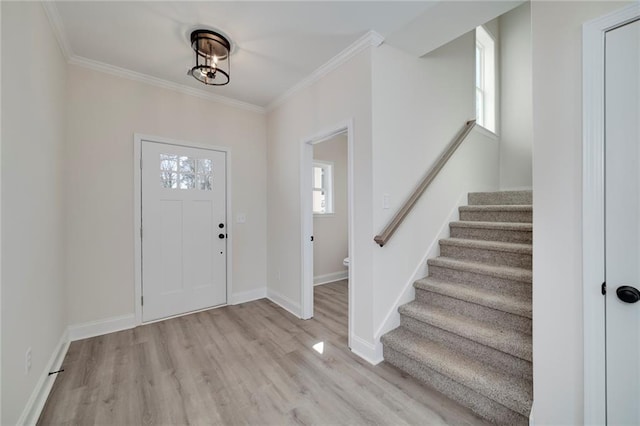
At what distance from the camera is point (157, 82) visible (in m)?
2.92

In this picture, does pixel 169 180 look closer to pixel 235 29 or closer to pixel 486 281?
pixel 235 29

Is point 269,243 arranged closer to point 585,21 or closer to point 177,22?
point 177,22

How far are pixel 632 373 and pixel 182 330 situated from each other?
3.26m

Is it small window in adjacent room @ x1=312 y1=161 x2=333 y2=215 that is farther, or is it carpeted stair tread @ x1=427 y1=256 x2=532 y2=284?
small window in adjacent room @ x1=312 y1=161 x2=333 y2=215

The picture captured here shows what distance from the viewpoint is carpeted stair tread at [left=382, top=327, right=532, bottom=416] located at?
1495mm

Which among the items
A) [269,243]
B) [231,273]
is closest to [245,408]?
[231,273]

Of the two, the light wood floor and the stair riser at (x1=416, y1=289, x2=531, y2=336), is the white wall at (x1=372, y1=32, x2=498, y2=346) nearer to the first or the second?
the stair riser at (x1=416, y1=289, x2=531, y2=336)

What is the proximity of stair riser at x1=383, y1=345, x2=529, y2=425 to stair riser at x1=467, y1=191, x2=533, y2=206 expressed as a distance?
2128 millimetres

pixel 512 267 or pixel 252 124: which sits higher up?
pixel 252 124

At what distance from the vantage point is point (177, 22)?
6.65ft

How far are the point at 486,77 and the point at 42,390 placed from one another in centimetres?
602

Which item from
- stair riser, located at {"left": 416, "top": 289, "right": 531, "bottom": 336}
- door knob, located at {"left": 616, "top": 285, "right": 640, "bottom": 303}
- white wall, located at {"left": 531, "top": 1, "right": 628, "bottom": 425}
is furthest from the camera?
stair riser, located at {"left": 416, "top": 289, "right": 531, "bottom": 336}

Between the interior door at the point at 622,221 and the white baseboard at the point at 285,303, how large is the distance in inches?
97.9

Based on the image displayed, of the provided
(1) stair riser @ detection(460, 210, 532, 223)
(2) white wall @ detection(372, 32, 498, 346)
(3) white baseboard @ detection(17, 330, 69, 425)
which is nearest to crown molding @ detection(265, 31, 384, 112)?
(2) white wall @ detection(372, 32, 498, 346)
